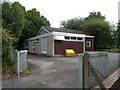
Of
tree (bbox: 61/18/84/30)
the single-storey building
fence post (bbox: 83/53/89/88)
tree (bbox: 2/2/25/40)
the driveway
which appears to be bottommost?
the driveway

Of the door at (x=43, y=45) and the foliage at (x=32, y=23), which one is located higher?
the foliage at (x=32, y=23)

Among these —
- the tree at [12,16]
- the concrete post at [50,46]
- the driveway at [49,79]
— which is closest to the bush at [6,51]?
the driveway at [49,79]

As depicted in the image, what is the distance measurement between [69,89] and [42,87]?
99 centimetres

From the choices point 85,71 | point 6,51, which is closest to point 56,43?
point 6,51

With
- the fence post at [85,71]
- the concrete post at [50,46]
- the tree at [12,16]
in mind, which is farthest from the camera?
the tree at [12,16]

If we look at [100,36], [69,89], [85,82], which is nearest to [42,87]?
[69,89]

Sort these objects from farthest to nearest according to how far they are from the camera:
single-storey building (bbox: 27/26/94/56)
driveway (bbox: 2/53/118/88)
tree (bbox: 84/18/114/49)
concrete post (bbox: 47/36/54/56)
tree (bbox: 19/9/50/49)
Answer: tree (bbox: 84/18/114/49), tree (bbox: 19/9/50/49), single-storey building (bbox: 27/26/94/56), concrete post (bbox: 47/36/54/56), driveway (bbox: 2/53/118/88)

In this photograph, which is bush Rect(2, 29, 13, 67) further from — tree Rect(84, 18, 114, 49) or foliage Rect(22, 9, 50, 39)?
tree Rect(84, 18, 114, 49)

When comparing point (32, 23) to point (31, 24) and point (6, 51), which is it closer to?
point (31, 24)

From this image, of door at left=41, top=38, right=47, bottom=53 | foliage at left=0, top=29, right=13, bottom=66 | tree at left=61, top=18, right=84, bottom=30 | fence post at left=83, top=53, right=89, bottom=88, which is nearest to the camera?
fence post at left=83, top=53, right=89, bottom=88

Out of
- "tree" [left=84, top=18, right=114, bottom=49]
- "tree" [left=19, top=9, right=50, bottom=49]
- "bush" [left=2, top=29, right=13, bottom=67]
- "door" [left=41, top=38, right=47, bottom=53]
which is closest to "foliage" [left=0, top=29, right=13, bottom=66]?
"bush" [left=2, top=29, right=13, bottom=67]

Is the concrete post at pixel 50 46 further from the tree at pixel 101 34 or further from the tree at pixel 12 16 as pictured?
the tree at pixel 101 34

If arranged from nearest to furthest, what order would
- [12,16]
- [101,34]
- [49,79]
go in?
1. [49,79]
2. [12,16]
3. [101,34]

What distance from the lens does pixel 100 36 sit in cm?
2178
